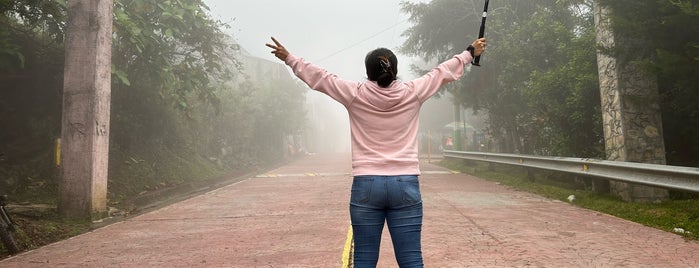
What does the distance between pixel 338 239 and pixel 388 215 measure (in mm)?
3302

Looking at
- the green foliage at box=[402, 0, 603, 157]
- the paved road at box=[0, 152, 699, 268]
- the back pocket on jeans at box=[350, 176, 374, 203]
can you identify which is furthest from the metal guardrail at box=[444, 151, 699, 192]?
the back pocket on jeans at box=[350, 176, 374, 203]

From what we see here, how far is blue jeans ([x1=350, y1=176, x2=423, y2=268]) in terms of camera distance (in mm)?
2537

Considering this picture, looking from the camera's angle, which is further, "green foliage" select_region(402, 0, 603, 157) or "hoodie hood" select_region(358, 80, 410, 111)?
"green foliage" select_region(402, 0, 603, 157)

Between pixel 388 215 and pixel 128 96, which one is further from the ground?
pixel 128 96

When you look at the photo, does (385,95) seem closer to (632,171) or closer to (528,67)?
(632,171)

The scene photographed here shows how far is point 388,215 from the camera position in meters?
2.59

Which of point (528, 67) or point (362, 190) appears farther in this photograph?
point (528, 67)

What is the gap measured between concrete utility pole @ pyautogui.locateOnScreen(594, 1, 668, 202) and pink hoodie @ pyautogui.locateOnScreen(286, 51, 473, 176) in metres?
6.80

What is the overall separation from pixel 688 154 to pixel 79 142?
10726 mm

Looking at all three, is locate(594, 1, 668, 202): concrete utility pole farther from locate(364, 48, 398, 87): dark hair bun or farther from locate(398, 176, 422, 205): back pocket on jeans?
locate(398, 176, 422, 205): back pocket on jeans

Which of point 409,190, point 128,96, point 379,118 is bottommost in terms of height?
point 409,190

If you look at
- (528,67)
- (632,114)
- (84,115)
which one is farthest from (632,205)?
(84,115)

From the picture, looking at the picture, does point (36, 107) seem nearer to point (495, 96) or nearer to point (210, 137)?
point (210, 137)

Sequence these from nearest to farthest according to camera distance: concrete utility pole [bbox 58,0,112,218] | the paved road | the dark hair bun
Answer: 1. the dark hair bun
2. the paved road
3. concrete utility pole [bbox 58,0,112,218]
